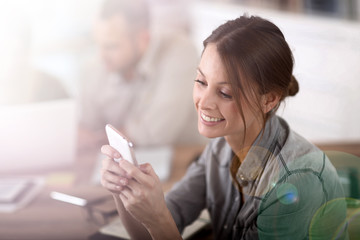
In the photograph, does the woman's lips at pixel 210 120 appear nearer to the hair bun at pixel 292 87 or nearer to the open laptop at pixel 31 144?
the hair bun at pixel 292 87

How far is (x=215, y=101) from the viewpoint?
0.76 meters

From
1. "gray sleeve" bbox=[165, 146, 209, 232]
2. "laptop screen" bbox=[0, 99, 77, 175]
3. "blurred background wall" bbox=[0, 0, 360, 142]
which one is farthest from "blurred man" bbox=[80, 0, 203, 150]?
"gray sleeve" bbox=[165, 146, 209, 232]

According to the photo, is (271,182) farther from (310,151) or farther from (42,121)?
(42,121)

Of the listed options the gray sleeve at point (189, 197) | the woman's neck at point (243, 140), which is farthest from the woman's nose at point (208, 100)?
the gray sleeve at point (189, 197)

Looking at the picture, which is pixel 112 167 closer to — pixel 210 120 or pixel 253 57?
pixel 210 120

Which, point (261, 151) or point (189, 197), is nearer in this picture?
point (261, 151)

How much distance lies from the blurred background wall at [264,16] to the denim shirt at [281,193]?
143 centimetres

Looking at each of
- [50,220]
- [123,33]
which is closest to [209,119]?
[50,220]

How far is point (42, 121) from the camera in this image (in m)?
1.36

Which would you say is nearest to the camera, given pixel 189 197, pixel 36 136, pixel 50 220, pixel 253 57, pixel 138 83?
pixel 253 57

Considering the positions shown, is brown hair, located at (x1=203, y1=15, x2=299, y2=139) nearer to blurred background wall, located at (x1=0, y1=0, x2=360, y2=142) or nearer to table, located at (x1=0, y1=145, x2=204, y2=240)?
table, located at (x1=0, y1=145, x2=204, y2=240)

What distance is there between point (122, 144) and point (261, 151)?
282 millimetres

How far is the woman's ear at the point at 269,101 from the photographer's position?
2.49 feet

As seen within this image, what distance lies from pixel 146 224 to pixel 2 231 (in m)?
0.51
